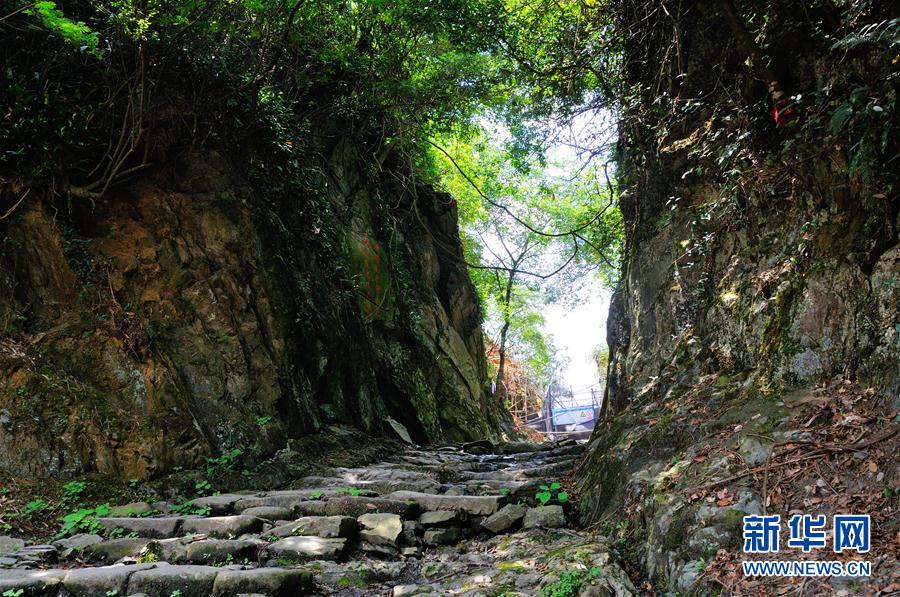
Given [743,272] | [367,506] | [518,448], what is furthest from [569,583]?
[518,448]

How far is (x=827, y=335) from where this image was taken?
3.97m

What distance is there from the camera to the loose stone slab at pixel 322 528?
4.49 meters

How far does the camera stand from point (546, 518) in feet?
15.8

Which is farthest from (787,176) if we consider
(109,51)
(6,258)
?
(6,258)

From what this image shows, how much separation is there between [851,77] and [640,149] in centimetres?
335

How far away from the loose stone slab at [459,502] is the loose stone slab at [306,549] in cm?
105

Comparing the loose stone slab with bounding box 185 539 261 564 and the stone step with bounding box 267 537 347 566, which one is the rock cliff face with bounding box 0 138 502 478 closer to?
the loose stone slab with bounding box 185 539 261 564

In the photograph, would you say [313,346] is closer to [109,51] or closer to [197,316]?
[197,316]

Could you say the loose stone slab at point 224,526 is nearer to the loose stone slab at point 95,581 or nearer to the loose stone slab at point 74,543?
the loose stone slab at point 74,543

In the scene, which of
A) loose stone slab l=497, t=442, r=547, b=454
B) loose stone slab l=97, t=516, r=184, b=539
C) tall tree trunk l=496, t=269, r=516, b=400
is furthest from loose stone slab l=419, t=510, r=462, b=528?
tall tree trunk l=496, t=269, r=516, b=400

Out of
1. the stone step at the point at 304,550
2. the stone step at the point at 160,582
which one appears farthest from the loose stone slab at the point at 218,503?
the stone step at the point at 160,582

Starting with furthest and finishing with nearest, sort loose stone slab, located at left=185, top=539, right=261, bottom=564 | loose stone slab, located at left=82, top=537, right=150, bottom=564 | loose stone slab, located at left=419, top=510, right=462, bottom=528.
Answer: loose stone slab, located at left=419, top=510, right=462, bottom=528, loose stone slab, located at left=82, top=537, right=150, bottom=564, loose stone slab, located at left=185, top=539, right=261, bottom=564

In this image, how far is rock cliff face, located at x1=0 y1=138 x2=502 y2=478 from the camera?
18.9ft

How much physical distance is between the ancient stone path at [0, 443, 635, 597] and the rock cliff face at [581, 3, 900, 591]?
64 cm
